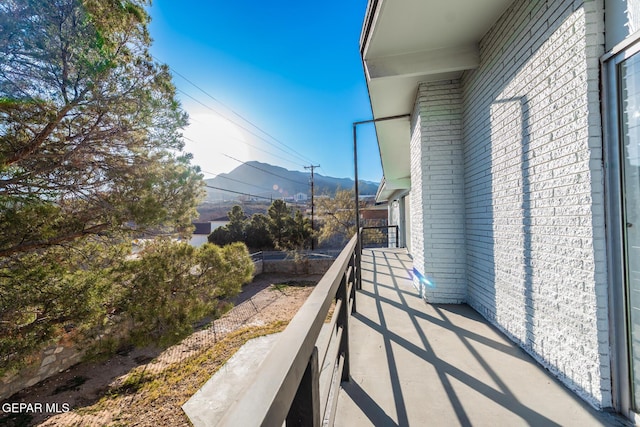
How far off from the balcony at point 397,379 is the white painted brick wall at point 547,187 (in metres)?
0.23

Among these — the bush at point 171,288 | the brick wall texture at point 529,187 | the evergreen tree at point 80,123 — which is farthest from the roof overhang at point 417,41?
the bush at point 171,288

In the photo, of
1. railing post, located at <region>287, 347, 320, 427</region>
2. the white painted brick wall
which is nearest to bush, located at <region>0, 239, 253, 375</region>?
railing post, located at <region>287, 347, 320, 427</region>

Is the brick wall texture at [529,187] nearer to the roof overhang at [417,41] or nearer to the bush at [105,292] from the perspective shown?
the roof overhang at [417,41]

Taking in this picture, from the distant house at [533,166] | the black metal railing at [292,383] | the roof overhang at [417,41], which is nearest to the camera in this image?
the black metal railing at [292,383]

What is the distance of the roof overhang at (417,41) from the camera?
2.42 m

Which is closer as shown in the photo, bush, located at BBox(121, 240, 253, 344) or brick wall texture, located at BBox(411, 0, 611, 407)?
brick wall texture, located at BBox(411, 0, 611, 407)

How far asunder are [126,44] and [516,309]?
6.69 m

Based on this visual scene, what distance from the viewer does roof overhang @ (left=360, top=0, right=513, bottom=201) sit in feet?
7.94

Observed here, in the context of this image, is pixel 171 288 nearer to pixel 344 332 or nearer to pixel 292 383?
pixel 344 332

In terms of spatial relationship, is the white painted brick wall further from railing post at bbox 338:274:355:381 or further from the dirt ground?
the dirt ground

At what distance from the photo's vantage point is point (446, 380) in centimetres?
194

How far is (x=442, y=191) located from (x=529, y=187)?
1404 mm

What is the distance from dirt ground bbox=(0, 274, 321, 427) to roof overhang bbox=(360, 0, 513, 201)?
276 inches

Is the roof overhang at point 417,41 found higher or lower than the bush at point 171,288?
higher
